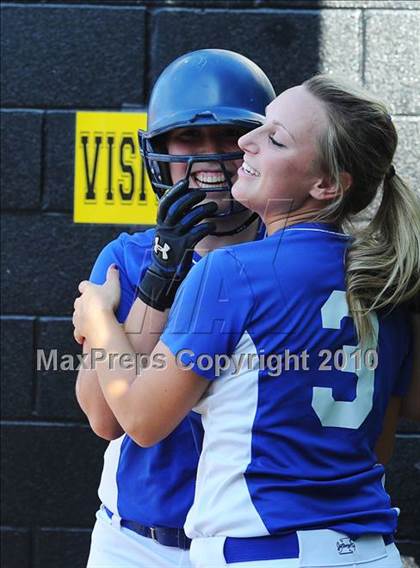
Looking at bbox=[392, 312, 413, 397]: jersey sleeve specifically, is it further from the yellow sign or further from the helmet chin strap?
the yellow sign

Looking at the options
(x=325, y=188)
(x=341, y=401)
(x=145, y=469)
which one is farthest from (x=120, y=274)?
(x=341, y=401)

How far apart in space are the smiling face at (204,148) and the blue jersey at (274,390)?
1.83 ft

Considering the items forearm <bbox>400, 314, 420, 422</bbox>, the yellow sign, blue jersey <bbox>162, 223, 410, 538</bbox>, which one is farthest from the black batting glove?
the yellow sign

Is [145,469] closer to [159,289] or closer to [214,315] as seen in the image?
[159,289]

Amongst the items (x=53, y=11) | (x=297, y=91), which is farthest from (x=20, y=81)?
(x=297, y=91)

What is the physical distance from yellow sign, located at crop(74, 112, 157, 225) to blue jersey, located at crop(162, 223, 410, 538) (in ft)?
7.17

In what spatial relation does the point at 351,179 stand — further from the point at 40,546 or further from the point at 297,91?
the point at 40,546

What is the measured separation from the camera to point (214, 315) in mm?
1778

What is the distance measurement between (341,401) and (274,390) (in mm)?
145

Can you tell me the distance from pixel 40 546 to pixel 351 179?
2.73 m

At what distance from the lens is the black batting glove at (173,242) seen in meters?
2.11

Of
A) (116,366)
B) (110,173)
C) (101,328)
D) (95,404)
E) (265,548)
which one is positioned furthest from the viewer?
(110,173)

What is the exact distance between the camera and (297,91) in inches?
79.0

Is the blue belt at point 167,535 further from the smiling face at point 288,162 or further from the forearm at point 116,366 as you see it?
the smiling face at point 288,162
